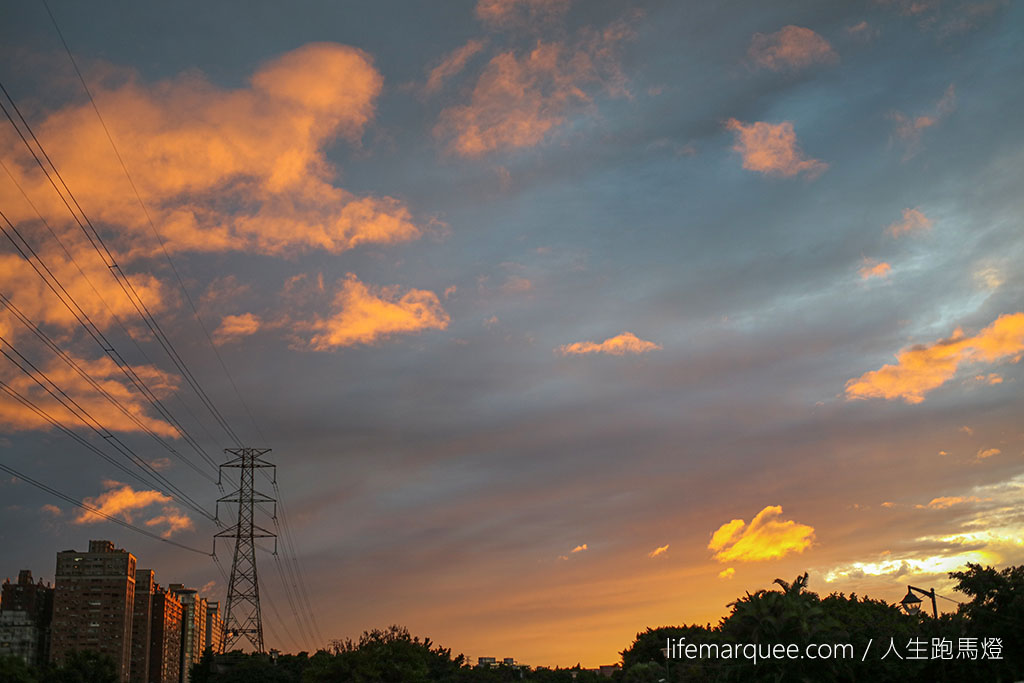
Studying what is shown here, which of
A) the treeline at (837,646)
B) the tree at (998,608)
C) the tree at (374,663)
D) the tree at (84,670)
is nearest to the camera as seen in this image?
the treeline at (837,646)

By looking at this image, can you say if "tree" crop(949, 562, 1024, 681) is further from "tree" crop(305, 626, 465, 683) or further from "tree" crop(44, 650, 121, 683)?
"tree" crop(44, 650, 121, 683)

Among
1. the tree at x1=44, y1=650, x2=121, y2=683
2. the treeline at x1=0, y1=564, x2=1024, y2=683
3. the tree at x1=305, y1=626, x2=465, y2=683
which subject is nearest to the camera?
the treeline at x1=0, y1=564, x2=1024, y2=683

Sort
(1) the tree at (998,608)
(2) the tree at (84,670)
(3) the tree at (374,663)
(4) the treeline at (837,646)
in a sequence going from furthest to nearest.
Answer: (2) the tree at (84,670)
(3) the tree at (374,663)
(1) the tree at (998,608)
(4) the treeline at (837,646)

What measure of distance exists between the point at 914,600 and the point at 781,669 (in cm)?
738

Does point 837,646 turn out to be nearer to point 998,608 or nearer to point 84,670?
point 998,608

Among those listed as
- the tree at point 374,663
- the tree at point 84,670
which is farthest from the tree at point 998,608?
the tree at point 84,670

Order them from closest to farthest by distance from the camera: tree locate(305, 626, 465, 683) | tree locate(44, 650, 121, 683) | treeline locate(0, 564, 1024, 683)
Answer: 1. treeline locate(0, 564, 1024, 683)
2. tree locate(305, 626, 465, 683)
3. tree locate(44, 650, 121, 683)

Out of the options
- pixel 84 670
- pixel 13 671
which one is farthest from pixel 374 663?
pixel 84 670

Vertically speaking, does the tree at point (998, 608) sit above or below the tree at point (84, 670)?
above

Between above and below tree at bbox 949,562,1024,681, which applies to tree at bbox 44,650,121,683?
below

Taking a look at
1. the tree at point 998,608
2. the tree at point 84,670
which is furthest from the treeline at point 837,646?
the tree at point 84,670

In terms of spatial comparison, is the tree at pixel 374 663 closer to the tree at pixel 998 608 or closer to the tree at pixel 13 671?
the tree at pixel 13 671

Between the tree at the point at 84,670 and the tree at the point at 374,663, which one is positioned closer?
the tree at the point at 374,663

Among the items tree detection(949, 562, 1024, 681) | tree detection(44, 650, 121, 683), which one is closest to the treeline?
tree detection(949, 562, 1024, 681)
